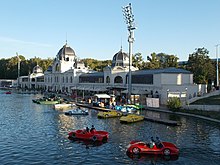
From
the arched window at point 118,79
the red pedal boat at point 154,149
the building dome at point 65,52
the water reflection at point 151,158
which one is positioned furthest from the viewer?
the building dome at point 65,52

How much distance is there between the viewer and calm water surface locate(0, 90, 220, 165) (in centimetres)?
2416

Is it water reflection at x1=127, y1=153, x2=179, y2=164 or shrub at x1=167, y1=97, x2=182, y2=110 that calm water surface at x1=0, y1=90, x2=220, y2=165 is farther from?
shrub at x1=167, y1=97, x2=182, y2=110

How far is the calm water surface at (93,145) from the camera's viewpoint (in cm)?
2416

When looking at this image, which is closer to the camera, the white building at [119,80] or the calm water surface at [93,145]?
the calm water surface at [93,145]

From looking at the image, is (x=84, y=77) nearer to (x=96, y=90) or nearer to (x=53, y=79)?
(x=96, y=90)

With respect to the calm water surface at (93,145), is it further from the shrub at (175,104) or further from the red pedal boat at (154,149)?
the shrub at (175,104)

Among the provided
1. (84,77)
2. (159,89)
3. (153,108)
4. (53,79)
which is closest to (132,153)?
(153,108)

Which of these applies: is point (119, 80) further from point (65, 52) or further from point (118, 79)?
point (65, 52)

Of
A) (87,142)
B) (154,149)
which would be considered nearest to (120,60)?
(87,142)

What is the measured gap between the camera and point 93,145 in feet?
95.4

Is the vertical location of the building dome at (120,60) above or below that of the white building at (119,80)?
above

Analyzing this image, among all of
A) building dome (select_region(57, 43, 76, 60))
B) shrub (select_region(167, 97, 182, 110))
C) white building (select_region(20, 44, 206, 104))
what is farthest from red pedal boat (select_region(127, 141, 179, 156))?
building dome (select_region(57, 43, 76, 60))

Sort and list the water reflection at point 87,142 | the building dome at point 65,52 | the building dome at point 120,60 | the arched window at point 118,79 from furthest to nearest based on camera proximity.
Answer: the building dome at point 65,52
the building dome at point 120,60
the arched window at point 118,79
the water reflection at point 87,142

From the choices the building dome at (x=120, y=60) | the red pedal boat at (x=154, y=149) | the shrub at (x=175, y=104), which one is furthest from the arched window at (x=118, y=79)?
the red pedal boat at (x=154, y=149)
